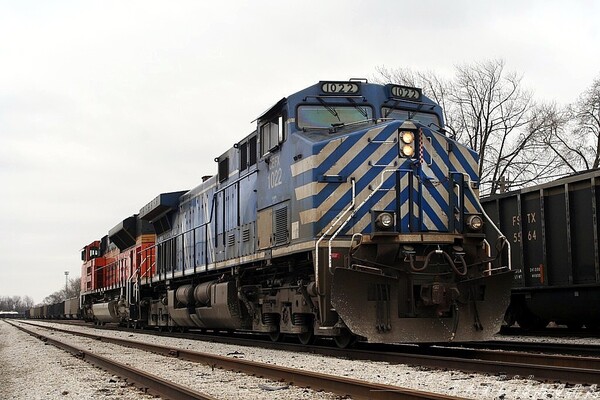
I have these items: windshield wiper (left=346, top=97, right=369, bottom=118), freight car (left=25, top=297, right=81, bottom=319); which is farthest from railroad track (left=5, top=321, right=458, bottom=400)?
freight car (left=25, top=297, right=81, bottom=319)

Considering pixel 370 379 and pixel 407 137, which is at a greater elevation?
pixel 407 137

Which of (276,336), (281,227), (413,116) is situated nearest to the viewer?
(413,116)

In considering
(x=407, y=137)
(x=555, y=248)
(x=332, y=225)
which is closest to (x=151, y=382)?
(x=332, y=225)

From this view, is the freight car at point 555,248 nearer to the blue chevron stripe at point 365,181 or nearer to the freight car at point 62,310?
the blue chevron stripe at point 365,181

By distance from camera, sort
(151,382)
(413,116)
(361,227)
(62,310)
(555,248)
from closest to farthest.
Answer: (151,382)
(361,227)
(413,116)
(555,248)
(62,310)

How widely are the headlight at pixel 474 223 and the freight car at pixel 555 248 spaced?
4116 mm

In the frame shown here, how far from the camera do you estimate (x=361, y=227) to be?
985cm

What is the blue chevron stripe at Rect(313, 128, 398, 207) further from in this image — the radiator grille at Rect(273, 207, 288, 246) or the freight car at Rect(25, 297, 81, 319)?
the freight car at Rect(25, 297, 81, 319)

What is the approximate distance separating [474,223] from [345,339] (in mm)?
2464

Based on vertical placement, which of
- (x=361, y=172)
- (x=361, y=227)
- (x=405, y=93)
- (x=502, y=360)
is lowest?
(x=502, y=360)

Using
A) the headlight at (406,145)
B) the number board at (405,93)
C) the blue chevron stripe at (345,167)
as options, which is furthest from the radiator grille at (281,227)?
the number board at (405,93)

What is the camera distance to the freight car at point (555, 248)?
1373 centimetres

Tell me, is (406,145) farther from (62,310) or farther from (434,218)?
(62,310)

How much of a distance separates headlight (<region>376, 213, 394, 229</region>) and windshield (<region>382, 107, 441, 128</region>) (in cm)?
200
